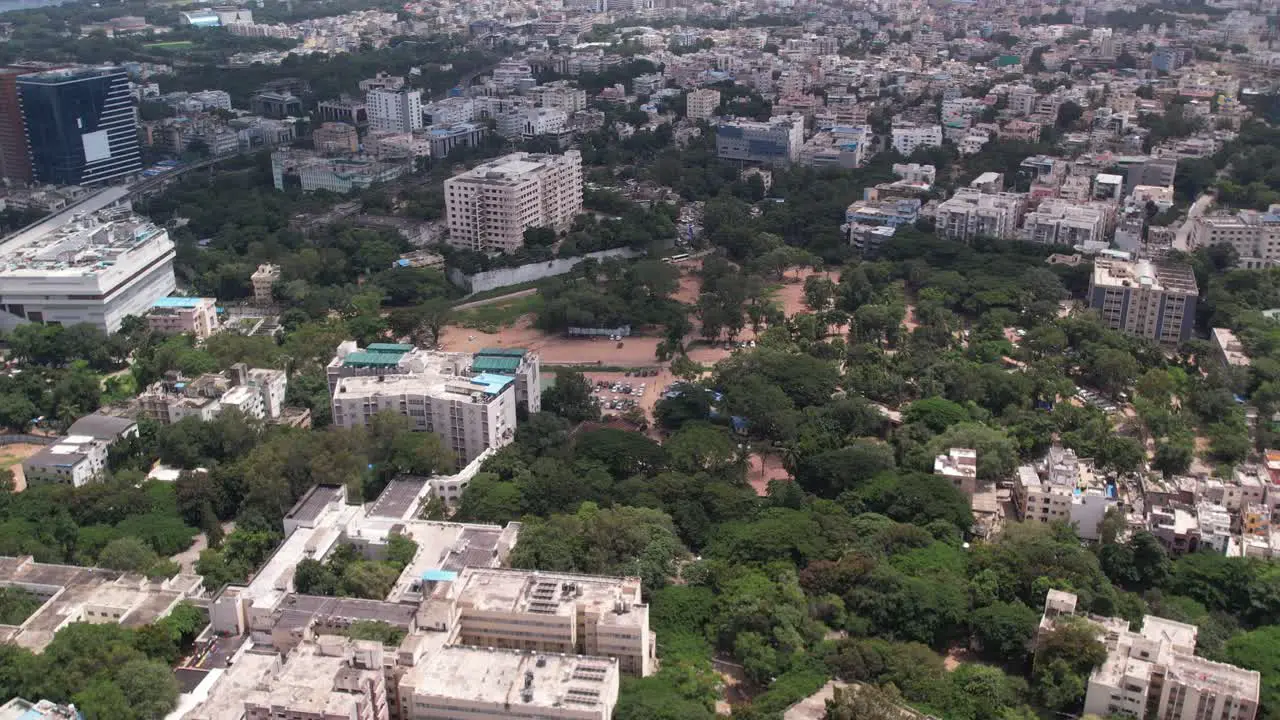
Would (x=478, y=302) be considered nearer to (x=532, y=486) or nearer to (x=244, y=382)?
(x=244, y=382)

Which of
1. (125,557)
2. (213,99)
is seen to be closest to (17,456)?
(125,557)

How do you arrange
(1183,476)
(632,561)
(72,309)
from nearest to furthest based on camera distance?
(632,561), (1183,476), (72,309)

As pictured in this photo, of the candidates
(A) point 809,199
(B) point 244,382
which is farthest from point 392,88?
(B) point 244,382

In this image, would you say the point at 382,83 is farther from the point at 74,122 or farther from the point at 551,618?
the point at 551,618

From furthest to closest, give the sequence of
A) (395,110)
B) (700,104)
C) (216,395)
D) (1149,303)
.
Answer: (700,104), (395,110), (1149,303), (216,395)

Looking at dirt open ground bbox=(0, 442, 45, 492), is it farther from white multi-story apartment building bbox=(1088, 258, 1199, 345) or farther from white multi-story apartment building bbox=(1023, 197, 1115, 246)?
white multi-story apartment building bbox=(1023, 197, 1115, 246)

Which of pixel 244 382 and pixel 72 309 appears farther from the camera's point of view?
pixel 72 309
